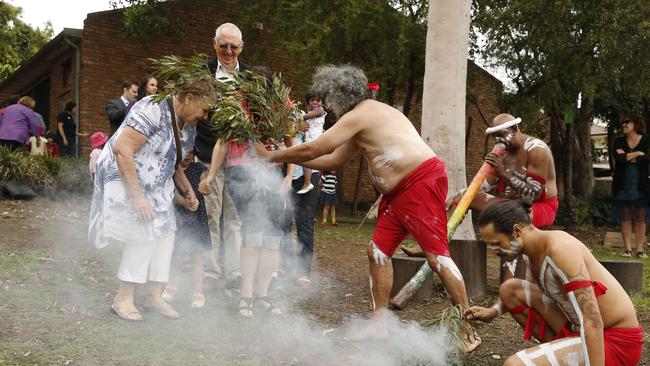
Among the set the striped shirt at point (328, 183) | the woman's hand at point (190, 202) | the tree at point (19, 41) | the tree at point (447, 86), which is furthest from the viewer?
the tree at point (19, 41)

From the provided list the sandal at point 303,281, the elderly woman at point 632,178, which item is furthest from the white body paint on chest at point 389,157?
the elderly woman at point 632,178

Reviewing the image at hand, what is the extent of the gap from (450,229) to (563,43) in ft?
31.6

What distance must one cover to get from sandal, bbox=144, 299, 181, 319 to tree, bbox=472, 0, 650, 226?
10.6 meters

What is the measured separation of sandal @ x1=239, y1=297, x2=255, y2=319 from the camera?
5.18 meters

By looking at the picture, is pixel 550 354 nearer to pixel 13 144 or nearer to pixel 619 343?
pixel 619 343

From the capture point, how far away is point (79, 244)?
7930 millimetres

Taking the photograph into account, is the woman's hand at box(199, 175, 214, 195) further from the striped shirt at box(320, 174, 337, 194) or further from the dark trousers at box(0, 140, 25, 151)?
the dark trousers at box(0, 140, 25, 151)

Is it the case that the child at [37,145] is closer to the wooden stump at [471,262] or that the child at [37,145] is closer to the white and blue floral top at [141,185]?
the white and blue floral top at [141,185]

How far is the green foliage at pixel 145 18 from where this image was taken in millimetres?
15548

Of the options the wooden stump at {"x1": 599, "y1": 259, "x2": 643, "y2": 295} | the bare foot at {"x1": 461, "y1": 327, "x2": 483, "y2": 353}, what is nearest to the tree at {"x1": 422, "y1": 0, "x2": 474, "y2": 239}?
the wooden stump at {"x1": 599, "y1": 259, "x2": 643, "y2": 295}

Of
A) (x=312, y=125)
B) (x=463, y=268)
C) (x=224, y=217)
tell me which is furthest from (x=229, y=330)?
(x=312, y=125)

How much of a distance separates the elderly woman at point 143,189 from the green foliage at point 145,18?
38.2 ft

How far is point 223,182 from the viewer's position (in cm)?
593

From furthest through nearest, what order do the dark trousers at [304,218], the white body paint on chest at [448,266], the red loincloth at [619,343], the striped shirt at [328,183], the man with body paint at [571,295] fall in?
the striped shirt at [328,183], the dark trousers at [304,218], the white body paint on chest at [448,266], the red loincloth at [619,343], the man with body paint at [571,295]
